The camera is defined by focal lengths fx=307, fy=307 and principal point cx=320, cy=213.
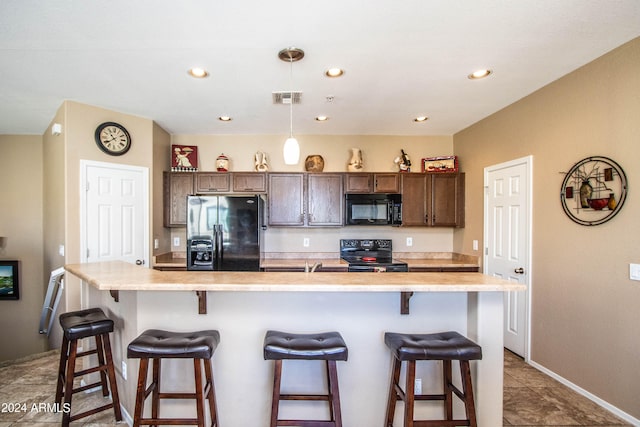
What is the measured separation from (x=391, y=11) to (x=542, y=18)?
956mm

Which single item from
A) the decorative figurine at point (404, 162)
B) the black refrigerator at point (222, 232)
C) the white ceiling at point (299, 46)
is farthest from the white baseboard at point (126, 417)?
the decorative figurine at point (404, 162)

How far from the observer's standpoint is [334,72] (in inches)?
103

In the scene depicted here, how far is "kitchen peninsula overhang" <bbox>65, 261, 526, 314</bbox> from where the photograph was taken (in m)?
1.73

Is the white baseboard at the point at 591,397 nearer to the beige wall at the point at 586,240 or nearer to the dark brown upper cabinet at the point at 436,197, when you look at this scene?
the beige wall at the point at 586,240

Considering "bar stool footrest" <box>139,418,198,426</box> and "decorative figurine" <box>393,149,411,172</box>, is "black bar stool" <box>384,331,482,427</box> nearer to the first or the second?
"bar stool footrest" <box>139,418,198,426</box>

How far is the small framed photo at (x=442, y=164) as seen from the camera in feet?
14.2

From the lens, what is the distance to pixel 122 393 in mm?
2227

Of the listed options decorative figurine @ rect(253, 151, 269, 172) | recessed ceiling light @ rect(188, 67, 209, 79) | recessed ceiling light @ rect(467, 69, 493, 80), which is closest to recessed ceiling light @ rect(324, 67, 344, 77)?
recessed ceiling light @ rect(188, 67, 209, 79)

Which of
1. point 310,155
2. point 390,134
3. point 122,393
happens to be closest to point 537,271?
point 390,134

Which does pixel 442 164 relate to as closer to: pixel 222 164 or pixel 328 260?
pixel 328 260

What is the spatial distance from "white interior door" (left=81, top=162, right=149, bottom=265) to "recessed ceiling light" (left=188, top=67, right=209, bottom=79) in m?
1.67

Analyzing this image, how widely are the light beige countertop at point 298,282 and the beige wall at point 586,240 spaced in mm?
1166

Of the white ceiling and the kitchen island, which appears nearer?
the white ceiling

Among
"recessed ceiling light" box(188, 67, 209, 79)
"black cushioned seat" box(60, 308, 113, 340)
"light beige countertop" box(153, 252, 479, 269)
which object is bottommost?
"black cushioned seat" box(60, 308, 113, 340)
